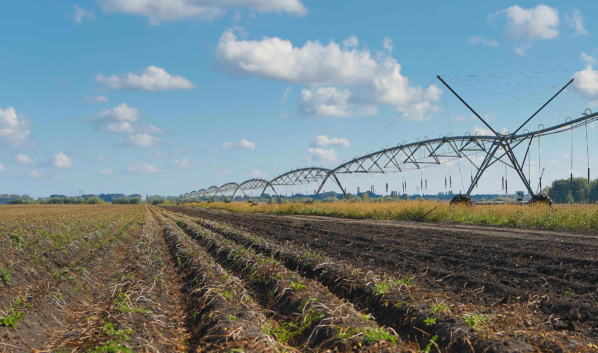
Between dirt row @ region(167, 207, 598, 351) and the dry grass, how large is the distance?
17.5ft

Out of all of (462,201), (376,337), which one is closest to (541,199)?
(462,201)

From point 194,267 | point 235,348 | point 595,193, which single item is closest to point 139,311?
point 235,348

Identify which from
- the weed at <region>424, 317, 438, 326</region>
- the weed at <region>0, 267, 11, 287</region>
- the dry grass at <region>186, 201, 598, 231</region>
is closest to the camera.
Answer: the weed at <region>424, 317, 438, 326</region>

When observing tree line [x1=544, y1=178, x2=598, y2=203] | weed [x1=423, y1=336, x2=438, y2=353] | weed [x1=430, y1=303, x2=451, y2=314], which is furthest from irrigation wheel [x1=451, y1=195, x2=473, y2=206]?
tree line [x1=544, y1=178, x2=598, y2=203]

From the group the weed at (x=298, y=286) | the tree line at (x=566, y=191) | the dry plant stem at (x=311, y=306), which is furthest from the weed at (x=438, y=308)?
the tree line at (x=566, y=191)

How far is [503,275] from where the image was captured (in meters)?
9.00

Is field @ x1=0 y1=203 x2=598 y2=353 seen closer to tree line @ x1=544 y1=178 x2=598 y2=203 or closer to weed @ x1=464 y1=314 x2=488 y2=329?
weed @ x1=464 y1=314 x2=488 y2=329

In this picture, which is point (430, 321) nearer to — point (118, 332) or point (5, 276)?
point (118, 332)

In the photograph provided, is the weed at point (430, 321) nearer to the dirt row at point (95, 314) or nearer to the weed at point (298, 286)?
the weed at point (298, 286)

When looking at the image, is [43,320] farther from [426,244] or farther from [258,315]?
[426,244]

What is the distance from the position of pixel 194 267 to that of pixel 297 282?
168 inches

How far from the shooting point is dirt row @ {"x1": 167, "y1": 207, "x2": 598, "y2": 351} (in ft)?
18.7

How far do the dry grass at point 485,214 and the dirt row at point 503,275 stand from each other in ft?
17.5

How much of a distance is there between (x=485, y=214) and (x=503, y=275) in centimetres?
1537
